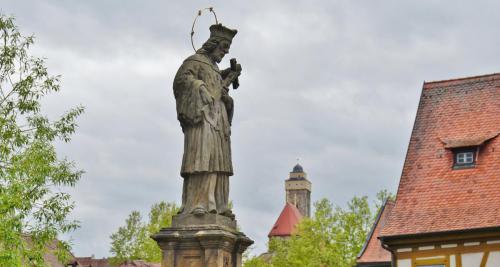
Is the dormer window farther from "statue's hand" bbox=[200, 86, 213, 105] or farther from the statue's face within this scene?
"statue's hand" bbox=[200, 86, 213, 105]

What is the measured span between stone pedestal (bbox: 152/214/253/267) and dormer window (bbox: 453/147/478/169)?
15.7 m

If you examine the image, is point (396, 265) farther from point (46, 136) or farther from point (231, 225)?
point (231, 225)

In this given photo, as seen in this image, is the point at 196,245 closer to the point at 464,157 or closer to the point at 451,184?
the point at 451,184

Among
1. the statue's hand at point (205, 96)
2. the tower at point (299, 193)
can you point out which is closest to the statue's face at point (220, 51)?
the statue's hand at point (205, 96)

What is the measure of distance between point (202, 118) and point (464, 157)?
620 inches

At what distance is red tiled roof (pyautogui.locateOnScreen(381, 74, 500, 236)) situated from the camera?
81.4ft

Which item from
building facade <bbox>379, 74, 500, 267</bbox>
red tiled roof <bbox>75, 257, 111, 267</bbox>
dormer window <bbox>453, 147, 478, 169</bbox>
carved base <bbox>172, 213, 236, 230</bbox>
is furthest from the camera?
Result: red tiled roof <bbox>75, 257, 111, 267</bbox>

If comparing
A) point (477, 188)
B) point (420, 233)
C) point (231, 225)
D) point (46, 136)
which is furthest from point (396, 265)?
point (231, 225)

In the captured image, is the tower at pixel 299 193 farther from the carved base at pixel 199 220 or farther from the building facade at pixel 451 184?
the carved base at pixel 199 220

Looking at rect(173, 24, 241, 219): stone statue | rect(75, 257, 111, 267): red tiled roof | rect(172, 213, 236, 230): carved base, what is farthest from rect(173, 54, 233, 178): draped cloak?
rect(75, 257, 111, 267): red tiled roof

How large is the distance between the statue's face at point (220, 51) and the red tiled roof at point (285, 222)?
341 ft

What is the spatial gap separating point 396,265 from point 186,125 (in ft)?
48.2

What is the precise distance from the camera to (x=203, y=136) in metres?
12.4

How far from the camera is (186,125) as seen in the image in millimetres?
12617
